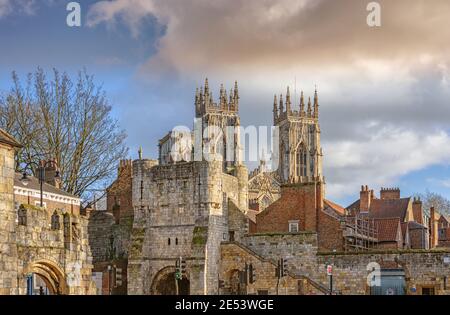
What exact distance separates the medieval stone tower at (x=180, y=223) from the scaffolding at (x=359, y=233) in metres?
6.84

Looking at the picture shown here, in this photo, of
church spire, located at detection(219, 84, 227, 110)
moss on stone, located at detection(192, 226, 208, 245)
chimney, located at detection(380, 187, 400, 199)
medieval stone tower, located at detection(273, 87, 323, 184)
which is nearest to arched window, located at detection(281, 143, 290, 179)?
medieval stone tower, located at detection(273, 87, 323, 184)

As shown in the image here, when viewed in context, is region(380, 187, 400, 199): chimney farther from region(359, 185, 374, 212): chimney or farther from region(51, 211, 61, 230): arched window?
region(51, 211, 61, 230): arched window

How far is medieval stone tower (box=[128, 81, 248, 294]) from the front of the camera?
2042 inches

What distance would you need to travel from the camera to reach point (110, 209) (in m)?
60.3

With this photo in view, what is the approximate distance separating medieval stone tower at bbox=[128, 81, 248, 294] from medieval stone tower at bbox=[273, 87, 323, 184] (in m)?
73.5

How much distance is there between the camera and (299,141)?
130m

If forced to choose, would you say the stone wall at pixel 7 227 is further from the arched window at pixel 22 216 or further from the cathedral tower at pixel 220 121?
the cathedral tower at pixel 220 121

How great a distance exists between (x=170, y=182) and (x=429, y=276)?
17.6m

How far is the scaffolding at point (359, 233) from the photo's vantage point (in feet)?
172

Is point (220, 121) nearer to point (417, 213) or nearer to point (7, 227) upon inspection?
point (417, 213)

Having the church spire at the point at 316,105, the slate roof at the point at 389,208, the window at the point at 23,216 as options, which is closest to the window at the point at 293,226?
the slate roof at the point at 389,208
